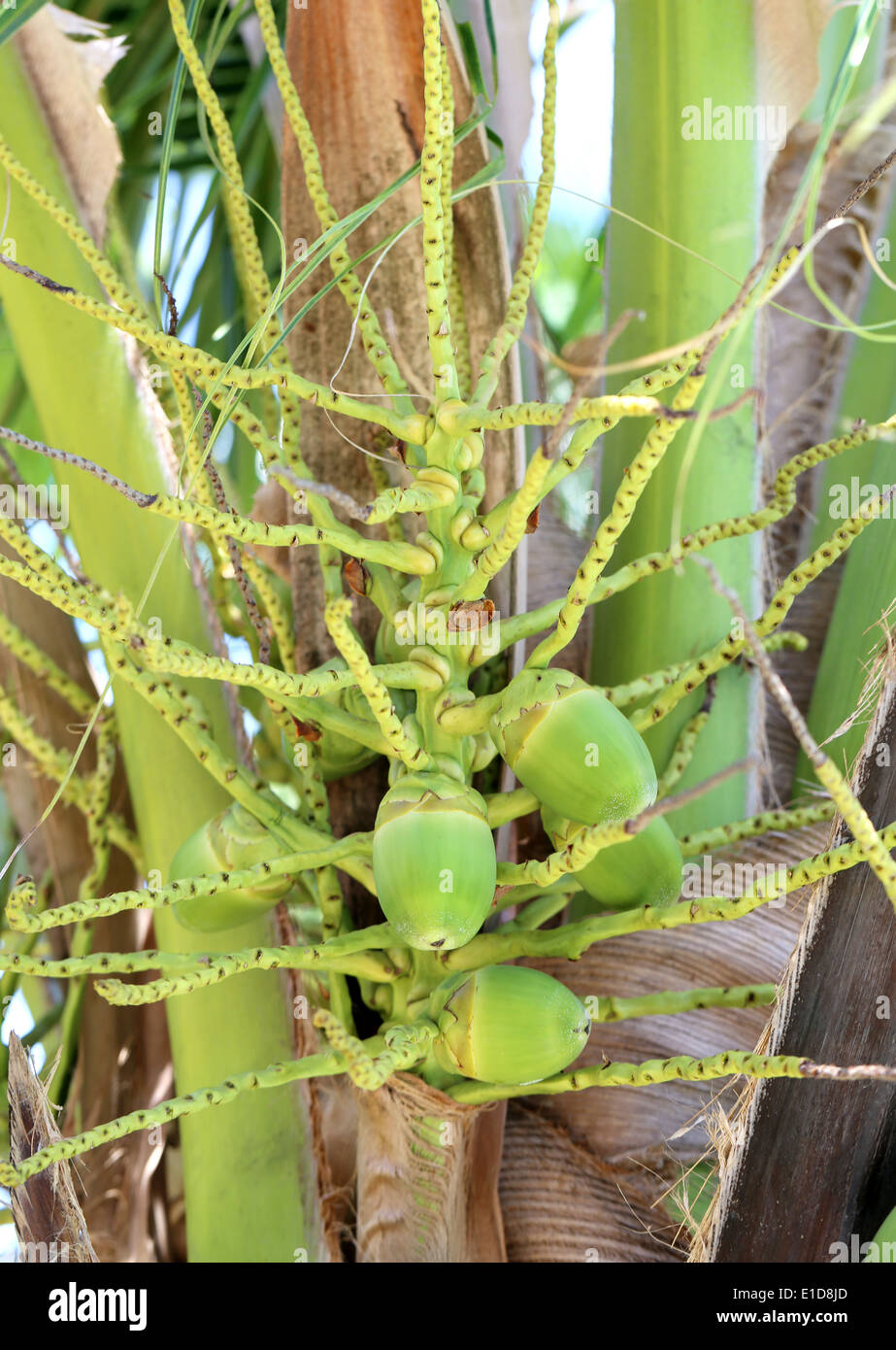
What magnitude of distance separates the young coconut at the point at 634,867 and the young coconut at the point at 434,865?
0.27 ft

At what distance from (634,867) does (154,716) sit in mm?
463

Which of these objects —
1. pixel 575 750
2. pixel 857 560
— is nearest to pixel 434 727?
pixel 575 750

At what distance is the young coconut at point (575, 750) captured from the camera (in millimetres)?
733

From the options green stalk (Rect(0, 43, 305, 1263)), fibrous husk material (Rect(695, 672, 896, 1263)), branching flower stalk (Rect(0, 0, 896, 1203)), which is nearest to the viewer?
branching flower stalk (Rect(0, 0, 896, 1203))

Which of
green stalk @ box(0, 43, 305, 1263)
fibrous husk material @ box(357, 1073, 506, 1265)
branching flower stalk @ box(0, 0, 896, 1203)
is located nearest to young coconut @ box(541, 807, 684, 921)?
branching flower stalk @ box(0, 0, 896, 1203)

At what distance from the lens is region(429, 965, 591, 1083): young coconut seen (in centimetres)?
75

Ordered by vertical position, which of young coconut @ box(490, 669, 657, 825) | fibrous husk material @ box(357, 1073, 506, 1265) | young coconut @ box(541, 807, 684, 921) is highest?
young coconut @ box(490, 669, 657, 825)

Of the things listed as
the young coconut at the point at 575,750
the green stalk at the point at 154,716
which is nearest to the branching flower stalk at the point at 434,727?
the young coconut at the point at 575,750

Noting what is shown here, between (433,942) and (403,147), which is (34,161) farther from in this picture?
(433,942)

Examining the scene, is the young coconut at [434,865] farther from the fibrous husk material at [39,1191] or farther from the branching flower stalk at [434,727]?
the fibrous husk material at [39,1191]

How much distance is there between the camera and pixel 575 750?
0.73m

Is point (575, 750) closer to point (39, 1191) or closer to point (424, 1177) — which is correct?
point (424, 1177)

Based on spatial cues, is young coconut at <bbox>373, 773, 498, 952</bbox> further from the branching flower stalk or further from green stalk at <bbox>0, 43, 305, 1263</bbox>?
green stalk at <bbox>0, 43, 305, 1263</bbox>

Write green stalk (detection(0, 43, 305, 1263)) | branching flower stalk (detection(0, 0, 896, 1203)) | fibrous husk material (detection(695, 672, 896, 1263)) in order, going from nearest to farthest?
branching flower stalk (detection(0, 0, 896, 1203)) < fibrous husk material (detection(695, 672, 896, 1263)) < green stalk (detection(0, 43, 305, 1263))
